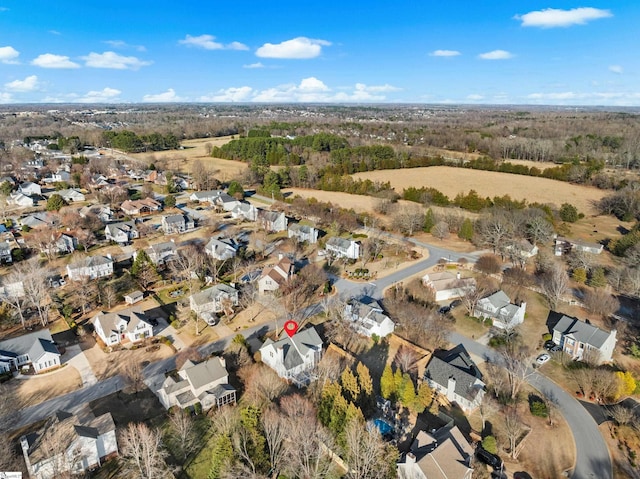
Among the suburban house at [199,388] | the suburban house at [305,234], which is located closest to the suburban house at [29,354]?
the suburban house at [199,388]

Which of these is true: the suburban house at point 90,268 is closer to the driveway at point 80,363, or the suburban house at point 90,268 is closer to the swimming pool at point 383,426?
the driveway at point 80,363

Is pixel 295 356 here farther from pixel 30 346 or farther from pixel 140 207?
pixel 140 207

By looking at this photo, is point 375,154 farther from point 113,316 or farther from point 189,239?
point 113,316

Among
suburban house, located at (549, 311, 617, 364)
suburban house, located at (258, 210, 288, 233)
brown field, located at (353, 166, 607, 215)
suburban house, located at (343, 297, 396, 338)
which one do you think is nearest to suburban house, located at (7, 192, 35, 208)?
suburban house, located at (258, 210, 288, 233)

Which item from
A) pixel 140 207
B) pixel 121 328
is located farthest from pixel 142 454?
pixel 140 207

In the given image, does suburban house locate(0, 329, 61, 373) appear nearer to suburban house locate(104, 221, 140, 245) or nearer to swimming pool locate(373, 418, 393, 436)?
swimming pool locate(373, 418, 393, 436)

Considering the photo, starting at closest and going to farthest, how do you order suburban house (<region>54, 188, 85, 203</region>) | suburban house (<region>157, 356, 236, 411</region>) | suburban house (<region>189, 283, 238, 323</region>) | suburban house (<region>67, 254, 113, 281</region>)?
1. suburban house (<region>157, 356, 236, 411</region>)
2. suburban house (<region>189, 283, 238, 323</region>)
3. suburban house (<region>67, 254, 113, 281</region>)
4. suburban house (<region>54, 188, 85, 203</region>)
